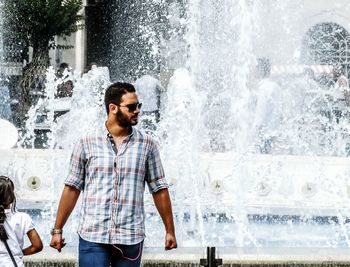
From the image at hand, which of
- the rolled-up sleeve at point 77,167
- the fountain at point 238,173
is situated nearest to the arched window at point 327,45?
the fountain at point 238,173

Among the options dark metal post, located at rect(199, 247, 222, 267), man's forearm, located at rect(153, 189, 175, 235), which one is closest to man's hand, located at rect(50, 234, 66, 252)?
man's forearm, located at rect(153, 189, 175, 235)

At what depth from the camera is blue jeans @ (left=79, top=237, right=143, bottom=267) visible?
12.4 ft

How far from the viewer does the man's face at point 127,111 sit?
3.86m

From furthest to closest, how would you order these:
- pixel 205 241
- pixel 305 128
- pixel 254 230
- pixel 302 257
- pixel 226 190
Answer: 1. pixel 305 128
2. pixel 226 190
3. pixel 254 230
4. pixel 205 241
5. pixel 302 257

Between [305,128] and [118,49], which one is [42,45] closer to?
[118,49]

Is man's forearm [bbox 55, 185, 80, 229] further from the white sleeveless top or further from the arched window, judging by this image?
the arched window

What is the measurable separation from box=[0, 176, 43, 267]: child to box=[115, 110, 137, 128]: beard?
19.8 inches

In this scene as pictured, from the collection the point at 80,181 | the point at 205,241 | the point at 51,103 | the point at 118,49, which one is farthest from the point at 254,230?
the point at 118,49

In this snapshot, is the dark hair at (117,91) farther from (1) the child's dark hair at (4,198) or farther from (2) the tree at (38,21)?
(2) the tree at (38,21)

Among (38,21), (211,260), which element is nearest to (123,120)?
(211,260)

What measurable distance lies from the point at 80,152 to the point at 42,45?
23.6 metres

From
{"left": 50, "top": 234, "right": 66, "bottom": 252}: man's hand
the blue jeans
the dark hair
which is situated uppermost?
the dark hair

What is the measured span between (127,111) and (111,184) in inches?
11.9

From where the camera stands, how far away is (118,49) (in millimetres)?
28922
